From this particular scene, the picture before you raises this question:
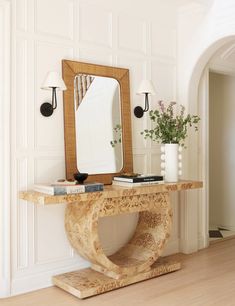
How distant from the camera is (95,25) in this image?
391cm

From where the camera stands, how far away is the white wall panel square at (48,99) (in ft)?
11.5

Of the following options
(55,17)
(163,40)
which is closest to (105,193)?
(55,17)

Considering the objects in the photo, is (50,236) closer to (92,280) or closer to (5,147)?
(92,280)

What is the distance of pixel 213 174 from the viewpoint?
6.07 metres

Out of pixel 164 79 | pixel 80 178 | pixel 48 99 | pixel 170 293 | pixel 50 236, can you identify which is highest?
pixel 164 79

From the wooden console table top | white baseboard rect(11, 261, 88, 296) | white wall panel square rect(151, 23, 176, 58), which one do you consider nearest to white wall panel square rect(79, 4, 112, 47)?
white wall panel square rect(151, 23, 176, 58)

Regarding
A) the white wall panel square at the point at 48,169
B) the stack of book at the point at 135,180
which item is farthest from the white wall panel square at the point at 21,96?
the stack of book at the point at 135,180

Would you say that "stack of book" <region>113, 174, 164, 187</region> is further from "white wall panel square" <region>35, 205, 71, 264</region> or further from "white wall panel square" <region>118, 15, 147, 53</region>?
"white wall panel square" <region>118, 15, 147, 53</region>

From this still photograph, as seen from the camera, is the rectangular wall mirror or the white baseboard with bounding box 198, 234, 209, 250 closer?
the rectangular wall mirror

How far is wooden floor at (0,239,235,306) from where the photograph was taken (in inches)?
125

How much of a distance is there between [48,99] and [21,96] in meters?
0.26

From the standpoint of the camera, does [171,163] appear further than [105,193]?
Yes

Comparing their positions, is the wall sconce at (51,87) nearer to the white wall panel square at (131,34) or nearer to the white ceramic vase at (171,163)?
the white wall panel square at (131,34)

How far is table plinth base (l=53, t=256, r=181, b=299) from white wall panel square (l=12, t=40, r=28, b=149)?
3.99 feet
